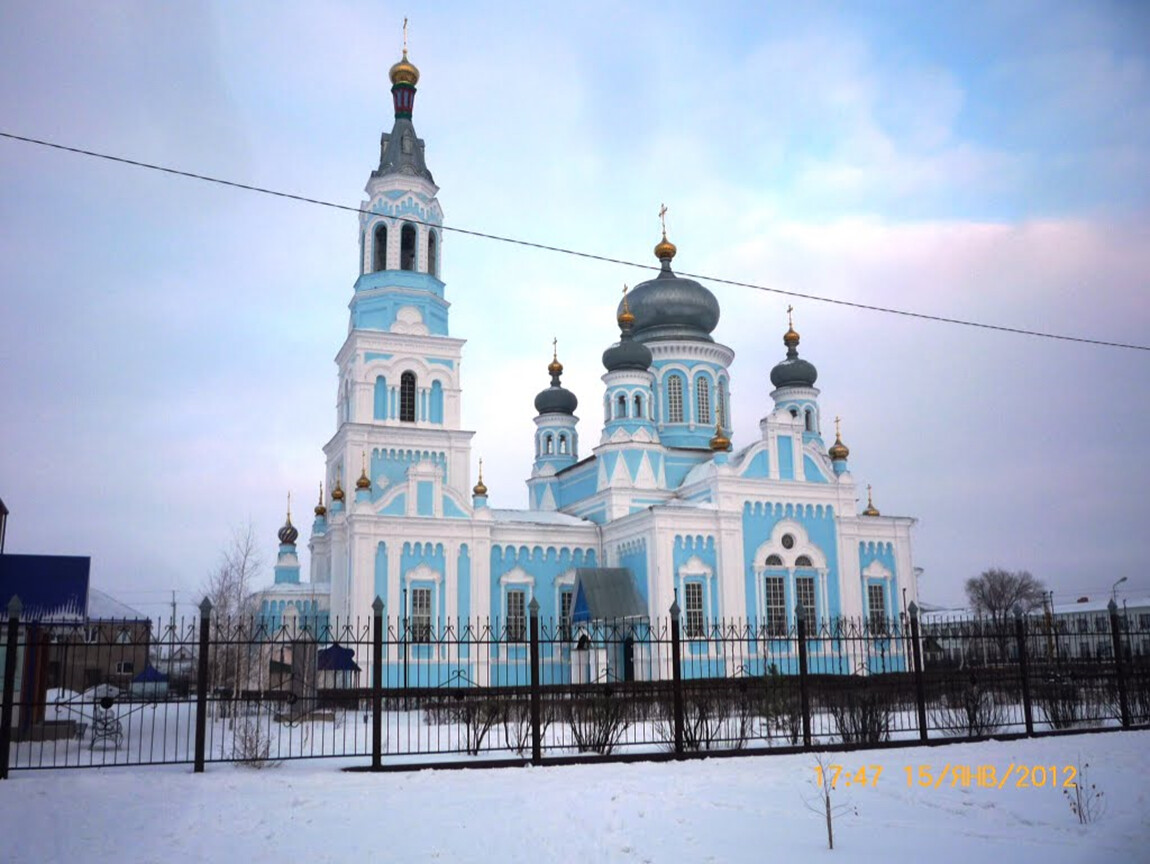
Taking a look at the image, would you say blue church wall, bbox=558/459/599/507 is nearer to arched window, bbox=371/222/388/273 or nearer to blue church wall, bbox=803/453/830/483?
blue church wall, bbox=803/453/830/483

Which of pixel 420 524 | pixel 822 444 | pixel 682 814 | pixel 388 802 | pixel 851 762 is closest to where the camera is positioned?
pixel 682 814

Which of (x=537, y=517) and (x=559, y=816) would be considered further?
(x=537, y=517)

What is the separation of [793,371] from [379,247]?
52.6 ft

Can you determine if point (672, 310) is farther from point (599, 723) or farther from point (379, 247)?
point (599, 723)

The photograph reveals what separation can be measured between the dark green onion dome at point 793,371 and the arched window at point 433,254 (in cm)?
1388

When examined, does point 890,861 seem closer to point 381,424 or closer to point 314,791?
point 314,791

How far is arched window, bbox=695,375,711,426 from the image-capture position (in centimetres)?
3669

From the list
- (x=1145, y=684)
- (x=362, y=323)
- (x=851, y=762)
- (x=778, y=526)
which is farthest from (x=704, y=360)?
(x=851, y=762)

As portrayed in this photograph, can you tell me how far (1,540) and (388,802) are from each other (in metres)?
16.9

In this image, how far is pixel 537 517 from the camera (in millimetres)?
32906

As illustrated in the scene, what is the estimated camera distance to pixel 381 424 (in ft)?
99.8

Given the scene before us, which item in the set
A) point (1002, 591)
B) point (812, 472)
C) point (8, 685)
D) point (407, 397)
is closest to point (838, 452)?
point (812, 472)

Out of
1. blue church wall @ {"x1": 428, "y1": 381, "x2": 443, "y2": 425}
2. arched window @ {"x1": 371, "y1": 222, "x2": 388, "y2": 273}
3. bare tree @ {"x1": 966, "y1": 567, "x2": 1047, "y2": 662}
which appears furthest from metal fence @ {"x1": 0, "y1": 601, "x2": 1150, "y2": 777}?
bare tree @ {"x1": 966, "y1": 567, "x2": 1047, "y2": 662}

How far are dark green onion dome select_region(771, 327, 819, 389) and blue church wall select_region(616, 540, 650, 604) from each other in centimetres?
1136
